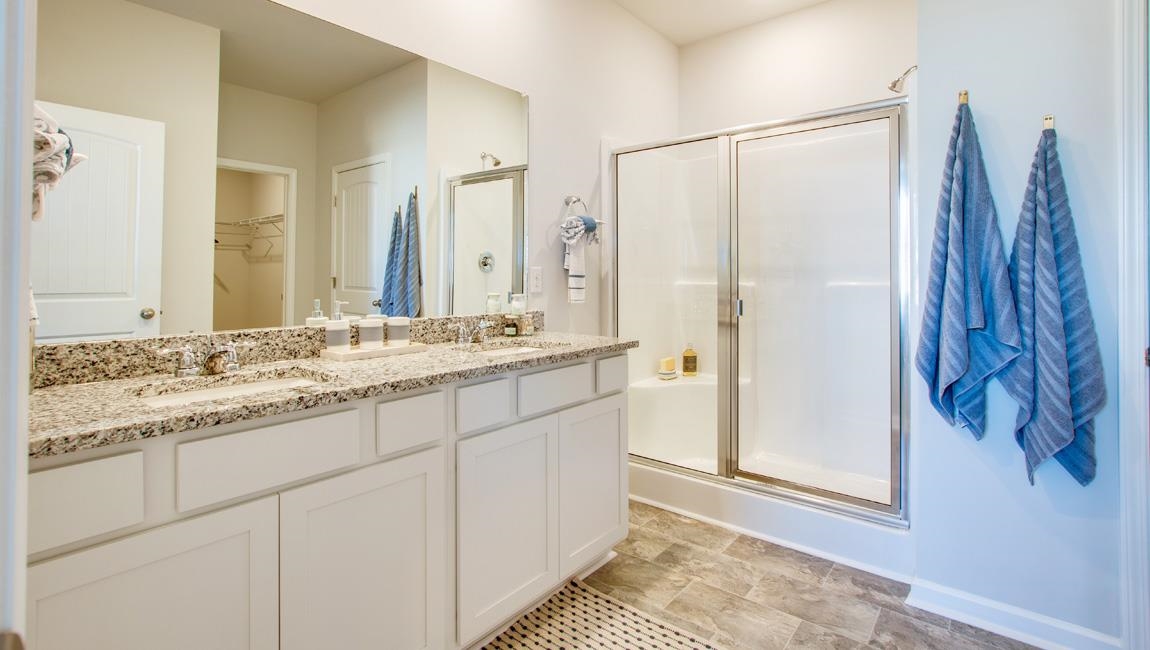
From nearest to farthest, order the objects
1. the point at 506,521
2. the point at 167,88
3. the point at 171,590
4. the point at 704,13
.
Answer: the point at 171,590, the point at 167,88, the point at 506,521, the point at 704,13

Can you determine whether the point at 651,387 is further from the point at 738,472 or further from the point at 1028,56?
the point at 1028,56

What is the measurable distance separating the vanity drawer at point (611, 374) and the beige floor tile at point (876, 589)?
3.57 feet

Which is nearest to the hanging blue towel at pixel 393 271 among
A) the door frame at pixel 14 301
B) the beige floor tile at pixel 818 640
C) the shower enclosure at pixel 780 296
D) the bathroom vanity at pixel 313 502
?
the bathroom vanity at pixel 313 502

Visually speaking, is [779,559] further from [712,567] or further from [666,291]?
[666,291]

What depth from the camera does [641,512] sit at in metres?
2.79

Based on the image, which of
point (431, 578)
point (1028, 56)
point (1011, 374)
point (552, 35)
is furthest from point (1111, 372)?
point (552, 35)

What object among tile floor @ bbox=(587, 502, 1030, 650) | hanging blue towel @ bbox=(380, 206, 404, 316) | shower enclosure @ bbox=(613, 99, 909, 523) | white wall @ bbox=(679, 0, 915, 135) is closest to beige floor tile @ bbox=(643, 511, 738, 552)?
tile floor @ bbox=(587, 502, 1030, 650)

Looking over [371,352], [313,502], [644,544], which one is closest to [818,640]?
[644,544]

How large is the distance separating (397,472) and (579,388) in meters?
0.77

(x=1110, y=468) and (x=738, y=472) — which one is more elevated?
(x=1110, y=468)

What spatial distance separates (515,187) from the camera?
8.33 feet

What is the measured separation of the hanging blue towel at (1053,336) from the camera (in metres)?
1.66

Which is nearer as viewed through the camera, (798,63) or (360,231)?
(360,231)

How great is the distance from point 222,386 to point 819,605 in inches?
80.3
